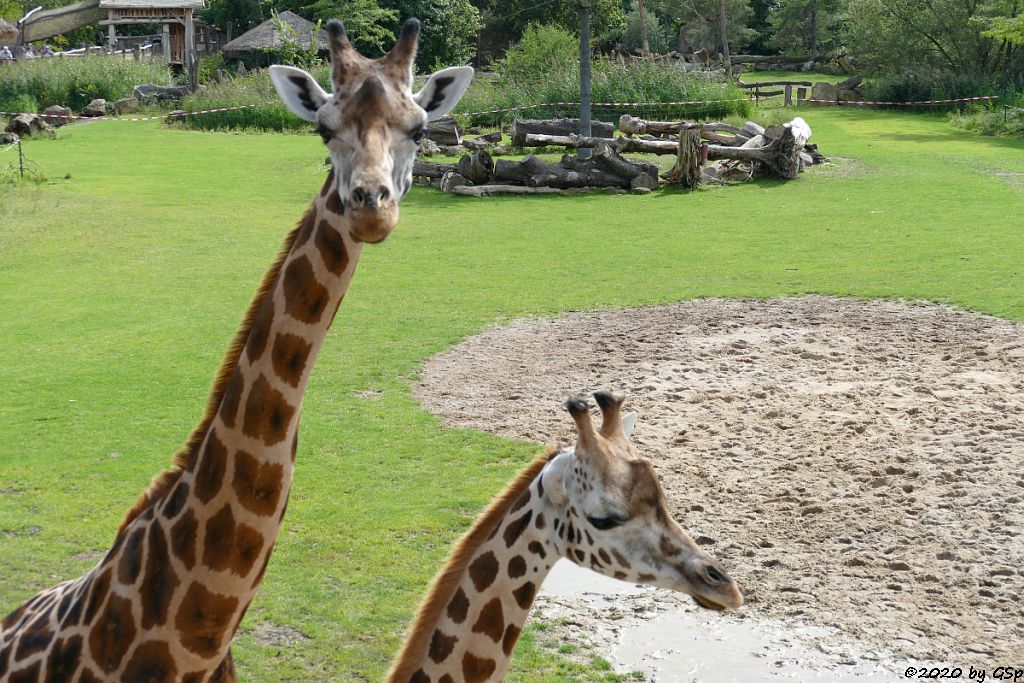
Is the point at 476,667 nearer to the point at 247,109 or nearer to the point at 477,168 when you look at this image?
the point at 477,168

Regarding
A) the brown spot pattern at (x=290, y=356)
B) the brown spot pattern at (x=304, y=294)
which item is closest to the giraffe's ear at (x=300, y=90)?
the brown spot pattern at (x=304, y=294)

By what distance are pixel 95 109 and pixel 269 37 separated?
8.11 metres

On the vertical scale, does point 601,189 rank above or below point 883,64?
below

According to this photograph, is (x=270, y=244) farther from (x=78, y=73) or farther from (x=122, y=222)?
(x=78, y=73)

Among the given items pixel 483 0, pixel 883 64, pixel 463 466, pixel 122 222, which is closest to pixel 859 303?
pixel 463 466

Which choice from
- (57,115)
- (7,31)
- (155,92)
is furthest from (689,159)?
(7,31)

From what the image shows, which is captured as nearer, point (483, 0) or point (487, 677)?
point (487, 677)

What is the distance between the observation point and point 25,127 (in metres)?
31.2

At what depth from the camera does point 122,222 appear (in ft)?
60.5

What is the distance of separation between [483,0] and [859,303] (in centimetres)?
4730

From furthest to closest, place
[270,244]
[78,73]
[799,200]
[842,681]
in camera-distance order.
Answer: [78,73]
[799,200]
[270,244]
[842,681]

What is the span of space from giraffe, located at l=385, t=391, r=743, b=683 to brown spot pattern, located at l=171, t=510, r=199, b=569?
87cm

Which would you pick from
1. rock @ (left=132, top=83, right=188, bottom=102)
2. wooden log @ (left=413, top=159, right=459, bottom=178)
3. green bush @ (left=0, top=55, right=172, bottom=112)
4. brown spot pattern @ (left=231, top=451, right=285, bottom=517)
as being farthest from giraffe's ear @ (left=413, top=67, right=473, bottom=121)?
rock @ (left=132, top=83, right=188, bottom=102)

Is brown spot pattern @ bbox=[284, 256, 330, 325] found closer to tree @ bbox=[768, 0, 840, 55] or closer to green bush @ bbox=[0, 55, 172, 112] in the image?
green bush @ bbox=[0, 55, 172, 112]
